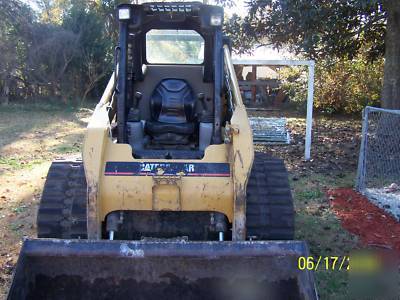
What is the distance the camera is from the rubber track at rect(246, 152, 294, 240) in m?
4.71

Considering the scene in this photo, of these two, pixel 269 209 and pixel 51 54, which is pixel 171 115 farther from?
pixel 51 54

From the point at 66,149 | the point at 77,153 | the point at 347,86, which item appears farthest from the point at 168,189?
the point at 347,86

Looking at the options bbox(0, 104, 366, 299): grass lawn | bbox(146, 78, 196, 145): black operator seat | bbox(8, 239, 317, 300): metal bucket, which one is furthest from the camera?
bbox(0, 104, 366, 299): grass lawn

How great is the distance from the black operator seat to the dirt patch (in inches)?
91.0

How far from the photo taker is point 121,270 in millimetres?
3705

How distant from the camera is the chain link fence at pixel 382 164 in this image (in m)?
7.29

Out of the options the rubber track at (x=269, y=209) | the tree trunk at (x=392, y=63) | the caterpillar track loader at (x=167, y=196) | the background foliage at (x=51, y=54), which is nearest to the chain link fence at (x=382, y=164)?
the tree trunk at (x=392, y=63)

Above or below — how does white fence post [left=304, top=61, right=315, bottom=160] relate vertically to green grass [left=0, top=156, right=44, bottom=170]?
above

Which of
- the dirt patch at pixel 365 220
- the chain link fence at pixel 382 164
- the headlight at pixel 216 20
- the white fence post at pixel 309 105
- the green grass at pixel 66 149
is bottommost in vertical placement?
the dirt patch at pixel 365 220

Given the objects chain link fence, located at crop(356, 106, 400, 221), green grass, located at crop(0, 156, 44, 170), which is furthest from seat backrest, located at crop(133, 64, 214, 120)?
green grass, located at crop(0, 156, 44, 170)

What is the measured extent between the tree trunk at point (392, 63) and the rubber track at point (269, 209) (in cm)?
671

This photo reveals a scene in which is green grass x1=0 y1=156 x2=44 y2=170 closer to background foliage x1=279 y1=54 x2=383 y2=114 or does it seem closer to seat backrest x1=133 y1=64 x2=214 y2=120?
seat backrest x1=133 y1=64 x2=214 y2=120

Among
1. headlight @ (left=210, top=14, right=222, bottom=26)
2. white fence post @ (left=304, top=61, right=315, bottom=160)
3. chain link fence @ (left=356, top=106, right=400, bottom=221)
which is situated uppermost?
headlight @ (left=210, top=14, right=222, bottom=26)

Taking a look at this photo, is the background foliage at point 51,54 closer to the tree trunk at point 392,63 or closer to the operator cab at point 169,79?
the tree trunk at point 392,63
